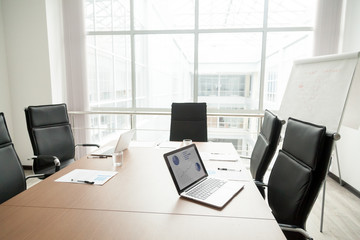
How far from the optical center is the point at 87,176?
4.50ft

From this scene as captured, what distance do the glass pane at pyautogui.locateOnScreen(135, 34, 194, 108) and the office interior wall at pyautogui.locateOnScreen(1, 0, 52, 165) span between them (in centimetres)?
135

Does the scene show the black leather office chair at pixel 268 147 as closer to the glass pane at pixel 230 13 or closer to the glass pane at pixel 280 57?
the glass pane at pixel 280 57

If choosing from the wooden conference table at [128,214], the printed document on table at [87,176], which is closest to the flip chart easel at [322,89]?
the wooden conference table at [128,214]

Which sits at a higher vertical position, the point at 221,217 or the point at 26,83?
the point at 26,83

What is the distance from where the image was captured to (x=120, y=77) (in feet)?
12.6

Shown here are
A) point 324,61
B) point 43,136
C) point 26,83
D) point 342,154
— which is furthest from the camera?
point 26,83

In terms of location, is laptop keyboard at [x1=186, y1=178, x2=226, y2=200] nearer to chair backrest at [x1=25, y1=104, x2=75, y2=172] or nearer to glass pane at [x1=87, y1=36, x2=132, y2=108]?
chair backrest at [x1=25, y1=104, x2=75, y2=172]

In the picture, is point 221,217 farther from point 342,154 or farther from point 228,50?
point 228,50

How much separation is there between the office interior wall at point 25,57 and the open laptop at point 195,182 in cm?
287

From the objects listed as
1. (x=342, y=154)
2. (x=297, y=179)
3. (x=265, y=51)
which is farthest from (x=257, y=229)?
(x=265, y=51)

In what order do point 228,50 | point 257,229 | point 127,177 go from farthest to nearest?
point 228,50 → point 127,177 → point 257,229

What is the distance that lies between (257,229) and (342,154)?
9.05ft

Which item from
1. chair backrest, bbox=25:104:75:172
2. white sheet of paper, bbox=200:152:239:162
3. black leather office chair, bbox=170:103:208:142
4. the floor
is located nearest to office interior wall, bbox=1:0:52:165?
chair backrest, bbox=25:104:75:172

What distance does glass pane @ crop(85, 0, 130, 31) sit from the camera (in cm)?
352
